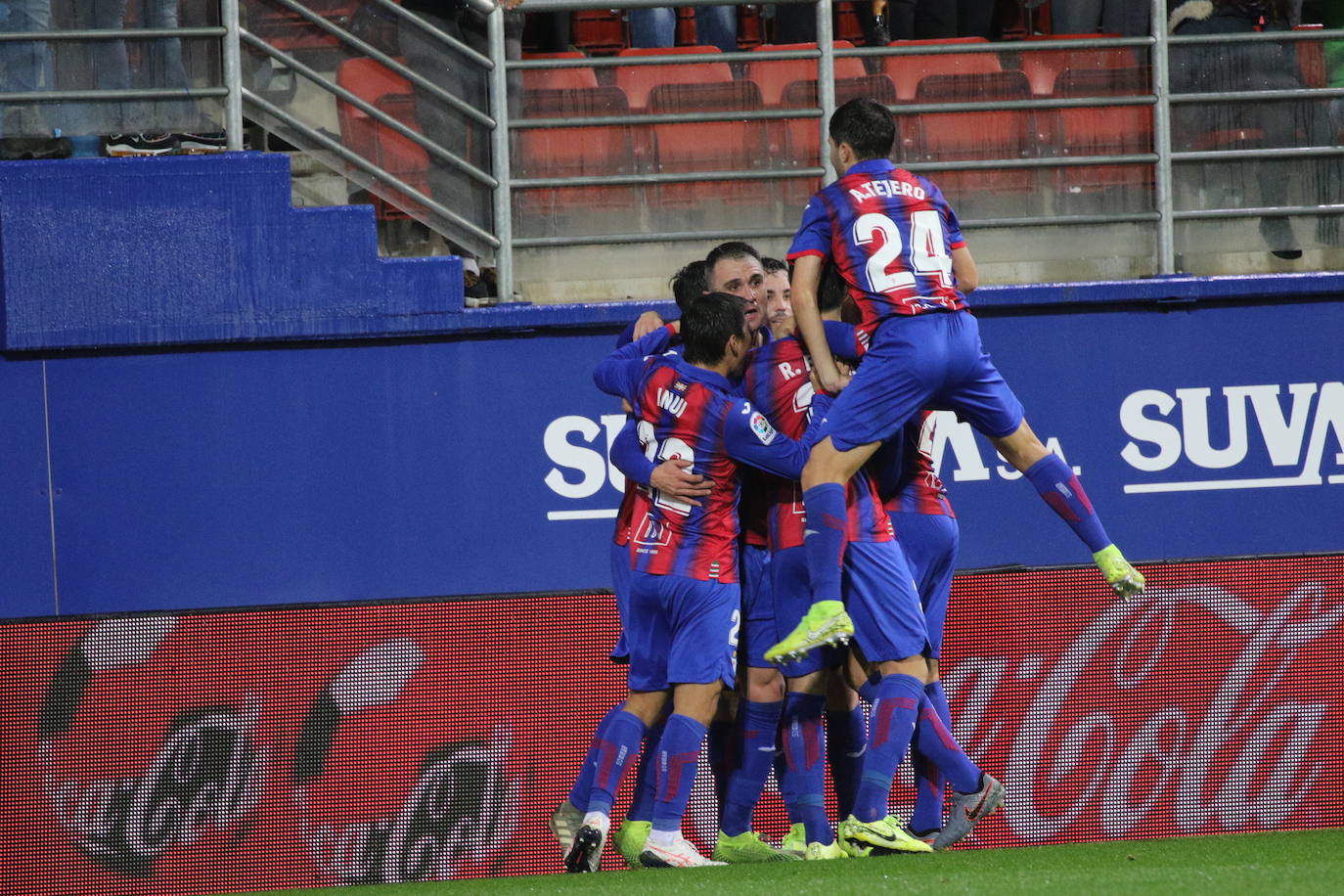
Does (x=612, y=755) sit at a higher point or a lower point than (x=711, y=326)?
lower

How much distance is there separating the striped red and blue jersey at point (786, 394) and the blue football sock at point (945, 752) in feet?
2.17

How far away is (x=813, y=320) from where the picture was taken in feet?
17.8

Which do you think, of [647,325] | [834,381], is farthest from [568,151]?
[834,381]

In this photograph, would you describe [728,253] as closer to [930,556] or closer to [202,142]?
[930,556]

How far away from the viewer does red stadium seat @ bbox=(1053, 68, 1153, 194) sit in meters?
9.12

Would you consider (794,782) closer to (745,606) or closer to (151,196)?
(745,606)

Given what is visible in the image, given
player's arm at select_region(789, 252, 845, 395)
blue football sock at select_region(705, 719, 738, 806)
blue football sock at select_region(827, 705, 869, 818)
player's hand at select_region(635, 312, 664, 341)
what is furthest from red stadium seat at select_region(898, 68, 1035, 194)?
blue football sock at select_region(705, 719, 738, 806)

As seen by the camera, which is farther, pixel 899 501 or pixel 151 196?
pixel 151 196

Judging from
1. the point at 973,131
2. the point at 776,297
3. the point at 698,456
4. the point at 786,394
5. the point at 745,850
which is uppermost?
the point at 973,131

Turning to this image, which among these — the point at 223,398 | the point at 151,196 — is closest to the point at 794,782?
Result: the point at 223,398

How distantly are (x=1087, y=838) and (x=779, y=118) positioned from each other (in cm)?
415

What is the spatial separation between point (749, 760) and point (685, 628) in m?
0.47

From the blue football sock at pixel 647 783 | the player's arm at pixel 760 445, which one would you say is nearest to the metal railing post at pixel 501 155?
the blue football sock at pixel 647 783

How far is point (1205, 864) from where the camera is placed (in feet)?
16.1
